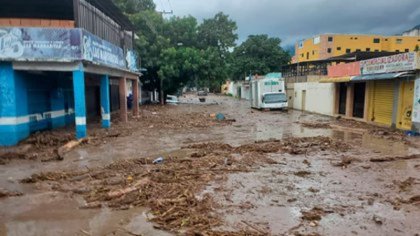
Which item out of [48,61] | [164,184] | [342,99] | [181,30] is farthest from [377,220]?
[181,30]

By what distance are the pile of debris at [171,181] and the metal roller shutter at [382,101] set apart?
8.19 m

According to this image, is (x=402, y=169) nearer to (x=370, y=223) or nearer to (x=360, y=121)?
(x=370, y=223)

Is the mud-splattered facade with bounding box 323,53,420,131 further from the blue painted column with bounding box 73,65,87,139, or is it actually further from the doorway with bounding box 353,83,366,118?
the blue painted column with bounding box 73,65,87,139

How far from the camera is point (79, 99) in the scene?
12.9m

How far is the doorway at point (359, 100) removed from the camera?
21581 mm

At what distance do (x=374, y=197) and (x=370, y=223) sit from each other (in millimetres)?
1489

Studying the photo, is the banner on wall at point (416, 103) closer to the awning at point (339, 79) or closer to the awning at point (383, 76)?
the awning at point (383, 76)

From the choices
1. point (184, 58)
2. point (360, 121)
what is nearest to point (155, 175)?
point (360, 121)

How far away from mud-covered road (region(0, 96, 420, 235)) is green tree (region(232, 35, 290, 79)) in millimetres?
46025

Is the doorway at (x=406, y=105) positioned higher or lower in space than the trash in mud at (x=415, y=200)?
higher

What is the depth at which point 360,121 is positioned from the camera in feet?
69.3

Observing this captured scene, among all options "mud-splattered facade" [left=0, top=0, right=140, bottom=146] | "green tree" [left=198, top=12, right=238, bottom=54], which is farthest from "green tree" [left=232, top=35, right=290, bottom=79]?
"mud-splattered facade" [left=0, top=0, right=140, bottom=146]

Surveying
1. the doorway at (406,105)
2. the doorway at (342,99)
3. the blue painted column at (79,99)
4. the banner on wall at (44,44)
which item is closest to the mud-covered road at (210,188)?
the blue painted column at (79,99)

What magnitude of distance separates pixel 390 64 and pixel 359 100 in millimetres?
5497
